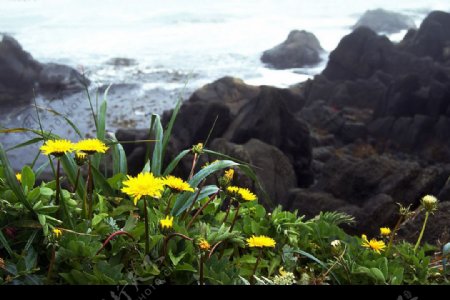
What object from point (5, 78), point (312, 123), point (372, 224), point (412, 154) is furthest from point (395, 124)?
point (5, 78)

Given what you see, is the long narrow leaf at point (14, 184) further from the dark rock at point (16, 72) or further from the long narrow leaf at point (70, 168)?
the dark rock at point (16, 72)

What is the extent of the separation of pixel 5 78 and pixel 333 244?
2143 centimetres

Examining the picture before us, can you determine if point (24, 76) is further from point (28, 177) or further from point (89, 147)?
point (89, 147)

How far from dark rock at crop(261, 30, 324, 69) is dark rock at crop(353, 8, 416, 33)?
9.67m

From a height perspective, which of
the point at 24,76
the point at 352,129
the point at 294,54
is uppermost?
the point at 24,76

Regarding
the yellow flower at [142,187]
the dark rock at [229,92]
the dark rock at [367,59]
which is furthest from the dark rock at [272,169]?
the dark rock at [367,59]

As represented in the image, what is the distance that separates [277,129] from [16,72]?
1299 cm

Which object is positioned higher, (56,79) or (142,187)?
(142,187)

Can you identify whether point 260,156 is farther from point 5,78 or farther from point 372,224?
point 5,78

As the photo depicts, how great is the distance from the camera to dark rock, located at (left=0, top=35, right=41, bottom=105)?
20094 millimetres

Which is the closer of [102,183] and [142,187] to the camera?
[142,187]

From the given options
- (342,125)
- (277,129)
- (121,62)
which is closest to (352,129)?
(342,125)

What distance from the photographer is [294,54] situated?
28.3m

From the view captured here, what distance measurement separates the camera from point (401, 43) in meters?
24.1
